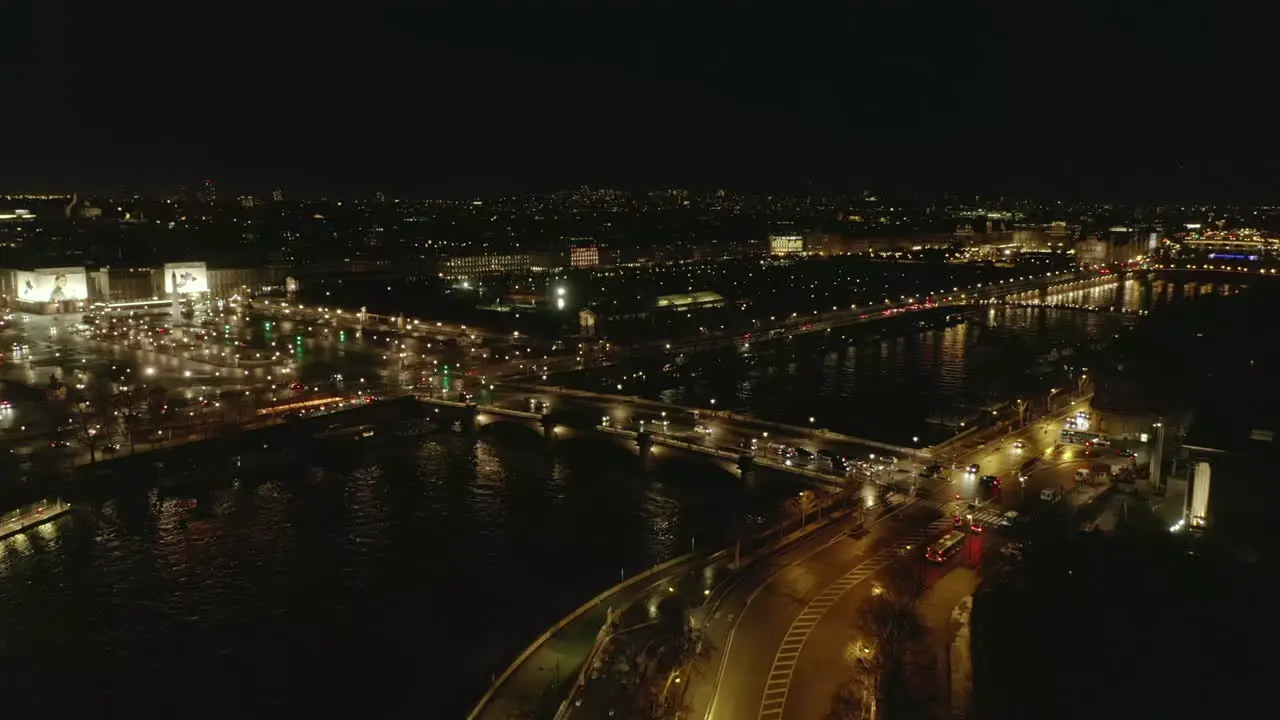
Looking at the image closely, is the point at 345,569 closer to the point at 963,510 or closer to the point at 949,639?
the point at 949,639

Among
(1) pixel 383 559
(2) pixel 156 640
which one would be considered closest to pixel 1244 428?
(1) pixel 383 559

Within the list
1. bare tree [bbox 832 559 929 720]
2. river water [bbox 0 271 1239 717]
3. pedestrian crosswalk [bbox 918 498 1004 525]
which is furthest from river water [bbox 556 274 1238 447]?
bare tree [bbox 832 559 929 720]

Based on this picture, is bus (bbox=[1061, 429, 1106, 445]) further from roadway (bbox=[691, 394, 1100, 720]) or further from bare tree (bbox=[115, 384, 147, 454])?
bare tree (bbox=[115, 384, 147, 454])

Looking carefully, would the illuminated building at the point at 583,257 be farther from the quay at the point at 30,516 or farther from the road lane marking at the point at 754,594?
the road lane marking at the point at 754,594

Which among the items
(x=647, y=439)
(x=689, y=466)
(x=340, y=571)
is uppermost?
(x=647, y=439)

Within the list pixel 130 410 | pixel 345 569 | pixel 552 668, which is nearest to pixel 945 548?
pixel 552 668

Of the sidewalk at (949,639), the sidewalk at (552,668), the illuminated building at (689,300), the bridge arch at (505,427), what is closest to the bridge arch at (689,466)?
the bridge arch at (505,427)
